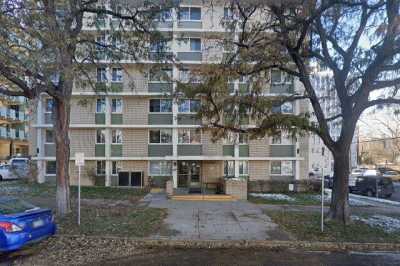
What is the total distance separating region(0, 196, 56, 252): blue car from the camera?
23.2ft

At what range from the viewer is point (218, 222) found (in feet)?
39.1

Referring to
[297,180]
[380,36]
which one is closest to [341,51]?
[380,36]

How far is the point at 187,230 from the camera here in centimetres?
1058

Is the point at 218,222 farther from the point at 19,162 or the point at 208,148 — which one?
the point at 19,162

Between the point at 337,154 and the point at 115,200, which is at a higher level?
the point at 337,154

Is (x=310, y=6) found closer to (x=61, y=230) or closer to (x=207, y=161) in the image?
(x=61, y=230)

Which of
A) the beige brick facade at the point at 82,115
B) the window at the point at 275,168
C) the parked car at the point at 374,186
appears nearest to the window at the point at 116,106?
the beige brick facade at the point at 82,115

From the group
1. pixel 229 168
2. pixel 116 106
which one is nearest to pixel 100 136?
pixel 116 106

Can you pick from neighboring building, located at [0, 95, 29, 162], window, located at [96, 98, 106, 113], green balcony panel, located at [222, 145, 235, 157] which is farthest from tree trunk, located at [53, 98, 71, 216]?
neighboring building, located at [0, 95, 29, 162]

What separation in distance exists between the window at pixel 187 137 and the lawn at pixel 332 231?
1480 cm

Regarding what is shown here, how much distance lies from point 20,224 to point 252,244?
5.85 m

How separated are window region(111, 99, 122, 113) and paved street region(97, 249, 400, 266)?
2049cm

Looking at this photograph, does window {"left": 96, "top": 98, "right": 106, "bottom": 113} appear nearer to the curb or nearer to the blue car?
the curb

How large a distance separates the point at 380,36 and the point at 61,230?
38.6ft
